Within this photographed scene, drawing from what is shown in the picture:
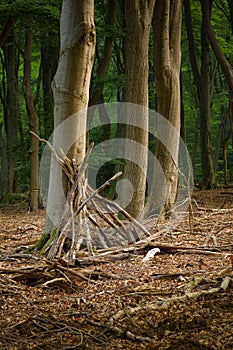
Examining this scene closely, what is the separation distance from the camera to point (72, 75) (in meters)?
6.67

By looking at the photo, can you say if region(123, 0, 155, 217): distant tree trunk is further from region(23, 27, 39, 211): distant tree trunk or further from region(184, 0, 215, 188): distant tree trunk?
region(184, 0, 215, 188): distant tree trunk

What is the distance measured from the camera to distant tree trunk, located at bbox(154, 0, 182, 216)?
9984 mm

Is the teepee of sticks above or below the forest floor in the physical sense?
above

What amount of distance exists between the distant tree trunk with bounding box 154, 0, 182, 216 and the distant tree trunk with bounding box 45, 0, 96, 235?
3.49 m

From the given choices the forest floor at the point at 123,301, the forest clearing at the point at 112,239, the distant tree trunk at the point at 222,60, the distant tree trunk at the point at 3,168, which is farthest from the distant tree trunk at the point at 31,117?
the forest floor at the point at 123,301

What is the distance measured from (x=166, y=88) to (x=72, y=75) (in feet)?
12.5

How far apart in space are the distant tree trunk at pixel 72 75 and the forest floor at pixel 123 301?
1062 mm

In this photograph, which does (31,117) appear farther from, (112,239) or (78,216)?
(78,216)

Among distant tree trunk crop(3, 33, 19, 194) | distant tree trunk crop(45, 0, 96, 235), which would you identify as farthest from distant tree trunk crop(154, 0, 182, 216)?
distant tree trunk crop(3, 33, 19, 194)

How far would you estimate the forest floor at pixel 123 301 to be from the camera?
12.4 feet

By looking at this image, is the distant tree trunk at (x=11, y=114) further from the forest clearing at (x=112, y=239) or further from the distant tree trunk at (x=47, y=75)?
the forest clearing at (x=112, y=239)

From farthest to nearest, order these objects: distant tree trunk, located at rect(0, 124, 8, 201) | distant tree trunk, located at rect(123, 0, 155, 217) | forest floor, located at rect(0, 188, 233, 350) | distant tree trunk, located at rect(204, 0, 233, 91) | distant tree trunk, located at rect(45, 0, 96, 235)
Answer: distant tree trunk, located at rect(0, 124, 8, 201) < distant tree trunk, located at rect(204, 0, 233, 91) < distant tree trunk, located at rect(123, 0, 155, 217) < distant tree trunk, located at rect(45, 0, 96, 235) < forest floor, located at rect(0, 188, 233, 350)

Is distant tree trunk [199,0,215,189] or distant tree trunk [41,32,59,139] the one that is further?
distant tree trunk [199,0,215,189]

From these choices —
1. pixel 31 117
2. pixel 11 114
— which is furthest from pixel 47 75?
pixel 31 117
